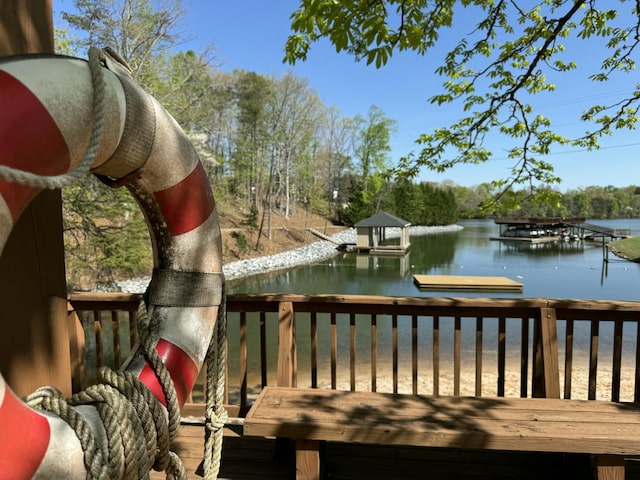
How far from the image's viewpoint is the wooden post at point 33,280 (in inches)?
36.4

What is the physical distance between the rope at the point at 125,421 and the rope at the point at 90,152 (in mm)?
384

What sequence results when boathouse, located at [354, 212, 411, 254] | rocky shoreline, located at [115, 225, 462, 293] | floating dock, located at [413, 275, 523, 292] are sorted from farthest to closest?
boathouse, located at [354, 212, 411, 254] < floating dock, located at [413, 275, 523, 292] < rocky shoreline, located at [115, 225, 462, 293]

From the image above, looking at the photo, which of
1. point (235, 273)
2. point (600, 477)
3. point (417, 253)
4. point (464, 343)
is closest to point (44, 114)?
point (600, 477)

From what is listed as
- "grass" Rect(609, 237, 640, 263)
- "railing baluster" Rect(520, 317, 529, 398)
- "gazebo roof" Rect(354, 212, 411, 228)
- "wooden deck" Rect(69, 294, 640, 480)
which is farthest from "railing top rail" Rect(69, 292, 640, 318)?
"grass" Rect(609, 237, 640, 263)

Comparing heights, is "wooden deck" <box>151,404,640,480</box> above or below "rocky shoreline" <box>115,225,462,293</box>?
above

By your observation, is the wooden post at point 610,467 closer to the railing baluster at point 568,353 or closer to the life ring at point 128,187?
the railing baluster at point 568,353

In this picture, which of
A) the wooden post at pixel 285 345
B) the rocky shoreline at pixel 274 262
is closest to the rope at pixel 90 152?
the wooden post at pixel 285 345

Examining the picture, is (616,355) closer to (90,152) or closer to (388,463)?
(388,463)

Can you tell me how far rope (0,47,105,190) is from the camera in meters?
0.58

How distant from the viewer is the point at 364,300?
2.54m

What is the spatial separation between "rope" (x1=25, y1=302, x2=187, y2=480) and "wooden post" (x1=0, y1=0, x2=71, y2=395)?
262mm

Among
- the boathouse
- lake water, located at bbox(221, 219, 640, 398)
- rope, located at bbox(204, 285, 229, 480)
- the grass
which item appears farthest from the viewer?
the grass

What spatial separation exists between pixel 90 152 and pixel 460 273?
1939cm

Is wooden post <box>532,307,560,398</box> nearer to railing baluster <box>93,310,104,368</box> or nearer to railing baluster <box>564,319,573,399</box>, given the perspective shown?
railing baluster <box>564,319,573,399</box>
